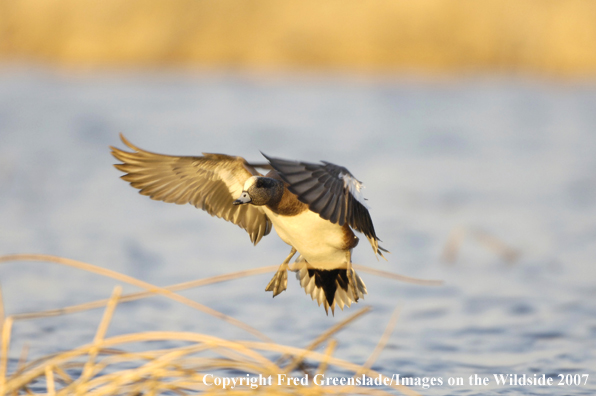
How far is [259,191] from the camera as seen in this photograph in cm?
336

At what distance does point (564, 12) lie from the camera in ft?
67.8

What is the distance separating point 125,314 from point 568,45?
17789 millimetres

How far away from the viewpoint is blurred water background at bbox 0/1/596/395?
5.54 metres

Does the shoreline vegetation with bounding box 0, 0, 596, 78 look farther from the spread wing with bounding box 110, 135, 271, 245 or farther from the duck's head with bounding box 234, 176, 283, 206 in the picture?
the duck's head with bounding box 234, 176, 283, 206

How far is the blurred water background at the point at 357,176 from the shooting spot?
5539 millimetres

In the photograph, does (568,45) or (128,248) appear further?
(568,45)

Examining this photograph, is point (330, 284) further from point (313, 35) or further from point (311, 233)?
point (313, 35)

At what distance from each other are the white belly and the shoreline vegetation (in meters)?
17.1

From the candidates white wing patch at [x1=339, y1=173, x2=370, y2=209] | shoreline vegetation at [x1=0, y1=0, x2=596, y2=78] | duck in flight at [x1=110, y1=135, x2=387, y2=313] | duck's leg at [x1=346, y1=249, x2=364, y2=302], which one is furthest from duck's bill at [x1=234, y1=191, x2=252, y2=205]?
shoreline vegetation at [x1=0, y1=0, x2=596, y2=78]

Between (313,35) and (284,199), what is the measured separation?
1784 centimetres

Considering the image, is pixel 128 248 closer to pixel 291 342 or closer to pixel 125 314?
pixel 125 314

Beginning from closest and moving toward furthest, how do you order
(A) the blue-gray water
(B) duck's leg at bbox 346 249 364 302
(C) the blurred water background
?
(B) duck's leg at bbox 346 249 364 302, (A) the blue-gray water, (C) the blurred water background

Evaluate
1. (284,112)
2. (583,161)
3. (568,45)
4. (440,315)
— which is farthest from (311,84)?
(440,315)

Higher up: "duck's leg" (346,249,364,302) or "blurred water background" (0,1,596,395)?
"blurred water background" (0,1,596,395)
